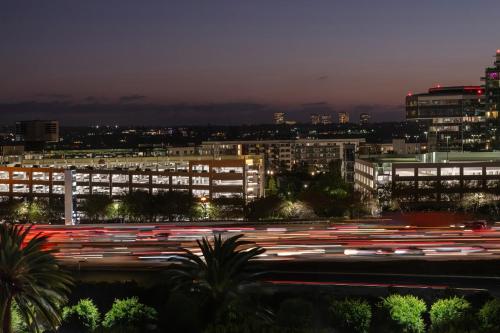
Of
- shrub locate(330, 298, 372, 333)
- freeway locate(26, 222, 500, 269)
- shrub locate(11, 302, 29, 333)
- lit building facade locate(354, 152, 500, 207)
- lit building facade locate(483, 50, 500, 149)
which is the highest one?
lit building facade locate(483, 50, 500, 149)

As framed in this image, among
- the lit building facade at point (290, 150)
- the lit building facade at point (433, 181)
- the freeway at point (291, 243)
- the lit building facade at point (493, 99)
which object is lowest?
the freeway at point (291, 243)

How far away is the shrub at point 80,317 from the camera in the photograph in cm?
1933

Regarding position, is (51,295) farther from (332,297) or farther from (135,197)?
(135,197)

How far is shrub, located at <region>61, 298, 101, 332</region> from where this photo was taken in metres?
19.3

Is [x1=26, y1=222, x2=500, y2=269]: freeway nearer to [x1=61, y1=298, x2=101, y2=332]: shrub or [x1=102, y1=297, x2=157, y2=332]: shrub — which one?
[x1=102, y1=297, x2=157, y2=332]: shrub

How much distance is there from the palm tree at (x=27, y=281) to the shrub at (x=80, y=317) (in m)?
2.53

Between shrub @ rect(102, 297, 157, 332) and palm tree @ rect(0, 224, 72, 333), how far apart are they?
7.97 feet

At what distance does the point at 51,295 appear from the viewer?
16469mm

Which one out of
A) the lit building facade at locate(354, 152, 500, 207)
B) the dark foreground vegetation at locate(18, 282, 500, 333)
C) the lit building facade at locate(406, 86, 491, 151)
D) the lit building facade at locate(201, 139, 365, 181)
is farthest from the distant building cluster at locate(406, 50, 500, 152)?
the dark foreground vegetation at locate(18, 282, 500, 333)

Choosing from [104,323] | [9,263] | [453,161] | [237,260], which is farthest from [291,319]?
[453,161]

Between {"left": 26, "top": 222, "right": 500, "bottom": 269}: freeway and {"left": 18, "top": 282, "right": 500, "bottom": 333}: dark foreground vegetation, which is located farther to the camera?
{"left": 26, "top": 222, "right": 500, "bottom": 269}: freeway

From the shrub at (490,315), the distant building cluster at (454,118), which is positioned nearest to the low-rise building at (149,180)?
the distant building cluster at (454,118)

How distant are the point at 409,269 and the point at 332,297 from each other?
15.2 ft

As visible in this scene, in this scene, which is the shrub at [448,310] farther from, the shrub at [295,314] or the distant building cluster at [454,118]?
the distant building cluster at [454,118]
